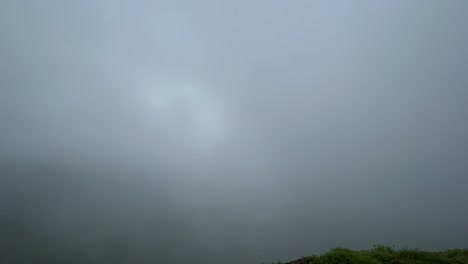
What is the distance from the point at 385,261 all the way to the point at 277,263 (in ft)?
22.8

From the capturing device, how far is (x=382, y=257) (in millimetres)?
20359

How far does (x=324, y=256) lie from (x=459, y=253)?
12.7 meters

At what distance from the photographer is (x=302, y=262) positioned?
2033 cm

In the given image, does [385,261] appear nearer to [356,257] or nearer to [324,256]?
[356,257]

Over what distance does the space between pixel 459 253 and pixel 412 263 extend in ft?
24.0

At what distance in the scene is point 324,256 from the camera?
1941 cm

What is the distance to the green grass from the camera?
1883 centimetres

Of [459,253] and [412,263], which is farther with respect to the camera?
[459,253]

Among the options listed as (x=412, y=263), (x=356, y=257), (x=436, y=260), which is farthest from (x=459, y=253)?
(x=356, y=257)

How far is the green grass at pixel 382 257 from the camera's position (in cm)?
1883

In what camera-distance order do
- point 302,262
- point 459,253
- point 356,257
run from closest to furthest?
point 356,257 → point 302,262 → point 459,253

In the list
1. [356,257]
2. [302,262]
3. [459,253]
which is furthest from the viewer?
[459,253]

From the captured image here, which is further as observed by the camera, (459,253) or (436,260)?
(459,253)

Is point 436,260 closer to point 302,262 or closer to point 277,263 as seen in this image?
point 302,262
